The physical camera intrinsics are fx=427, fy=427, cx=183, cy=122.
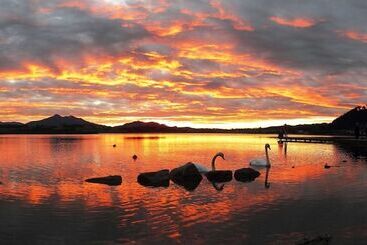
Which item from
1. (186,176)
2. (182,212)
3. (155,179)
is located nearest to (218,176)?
(186,176)

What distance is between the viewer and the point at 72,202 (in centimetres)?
2652

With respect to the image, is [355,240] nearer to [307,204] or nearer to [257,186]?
[307,204]

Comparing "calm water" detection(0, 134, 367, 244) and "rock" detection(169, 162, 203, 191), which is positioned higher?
"rock" detection(169, 162, 203, 191)

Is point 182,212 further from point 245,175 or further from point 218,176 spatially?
point 245,175

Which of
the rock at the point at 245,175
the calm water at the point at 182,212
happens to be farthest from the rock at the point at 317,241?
the rock at the point at 245,175

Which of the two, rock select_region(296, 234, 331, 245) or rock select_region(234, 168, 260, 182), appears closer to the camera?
rock select_region(296, 234, 331, 245)

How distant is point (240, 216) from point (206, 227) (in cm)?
294

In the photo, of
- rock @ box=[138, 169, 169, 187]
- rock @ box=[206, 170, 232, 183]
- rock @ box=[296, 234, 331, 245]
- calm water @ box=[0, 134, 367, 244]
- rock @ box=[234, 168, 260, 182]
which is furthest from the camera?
rock @ box=[234, 168, 260, 182]

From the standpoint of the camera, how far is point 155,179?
1345 inches

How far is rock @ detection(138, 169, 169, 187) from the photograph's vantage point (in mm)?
33781

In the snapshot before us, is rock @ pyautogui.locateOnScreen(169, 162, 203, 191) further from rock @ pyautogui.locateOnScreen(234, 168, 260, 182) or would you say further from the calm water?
rock @ pyautogui.locateOnScreen(234, 168, 260, 182)

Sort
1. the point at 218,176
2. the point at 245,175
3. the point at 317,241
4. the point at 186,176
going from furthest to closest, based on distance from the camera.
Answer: the point at 245,175, the point at 218,176, the point at 186,176, the point at 317,241

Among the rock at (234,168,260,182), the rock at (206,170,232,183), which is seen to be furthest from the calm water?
the rock at (234,168,260,182)

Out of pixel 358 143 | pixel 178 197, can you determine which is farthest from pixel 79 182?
pixel 358 143
